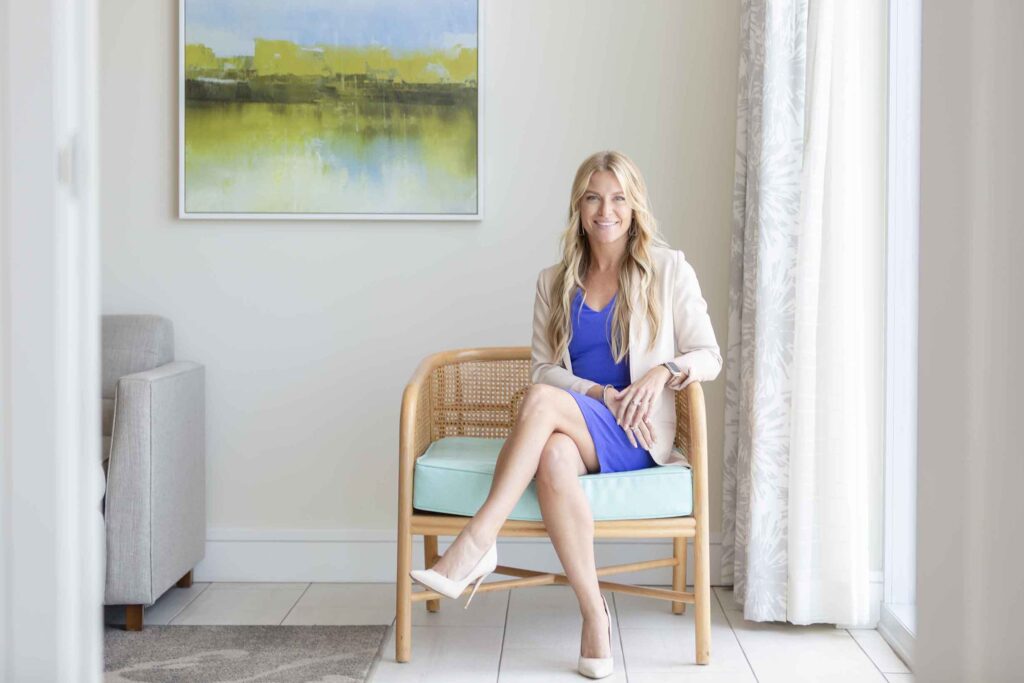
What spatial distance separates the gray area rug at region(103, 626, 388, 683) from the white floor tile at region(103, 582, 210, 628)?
55 millimetres

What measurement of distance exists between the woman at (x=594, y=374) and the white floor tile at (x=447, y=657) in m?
0.22

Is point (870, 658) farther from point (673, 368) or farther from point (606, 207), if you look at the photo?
point (606, 207)

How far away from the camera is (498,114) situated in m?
3.37

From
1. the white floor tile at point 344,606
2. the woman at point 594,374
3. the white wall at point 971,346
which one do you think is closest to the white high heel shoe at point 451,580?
the woman at point 594,374

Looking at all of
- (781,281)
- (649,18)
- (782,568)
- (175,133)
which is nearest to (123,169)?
(175,133)

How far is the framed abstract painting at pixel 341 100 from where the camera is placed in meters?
3.33

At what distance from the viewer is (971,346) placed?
1.14 m

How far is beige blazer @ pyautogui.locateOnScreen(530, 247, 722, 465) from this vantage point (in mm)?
2686

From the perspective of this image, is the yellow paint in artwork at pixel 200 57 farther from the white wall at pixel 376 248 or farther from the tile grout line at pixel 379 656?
the tile grout line at pixel 379 656

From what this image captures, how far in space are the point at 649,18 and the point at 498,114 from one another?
0.54 m

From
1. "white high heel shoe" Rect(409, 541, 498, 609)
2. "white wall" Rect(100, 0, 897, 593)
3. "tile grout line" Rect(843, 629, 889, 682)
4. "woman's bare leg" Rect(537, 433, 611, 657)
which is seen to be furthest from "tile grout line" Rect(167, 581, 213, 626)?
"tile grout line" Rect(843, 629, 889, 682)

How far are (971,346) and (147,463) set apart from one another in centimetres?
220

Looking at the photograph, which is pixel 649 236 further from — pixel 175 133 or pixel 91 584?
pixel 91 584

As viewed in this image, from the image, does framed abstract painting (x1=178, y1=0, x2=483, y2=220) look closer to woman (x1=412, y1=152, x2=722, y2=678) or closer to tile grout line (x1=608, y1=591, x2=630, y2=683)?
woman (x1=412, y1=152, x2=722, y2=678)
